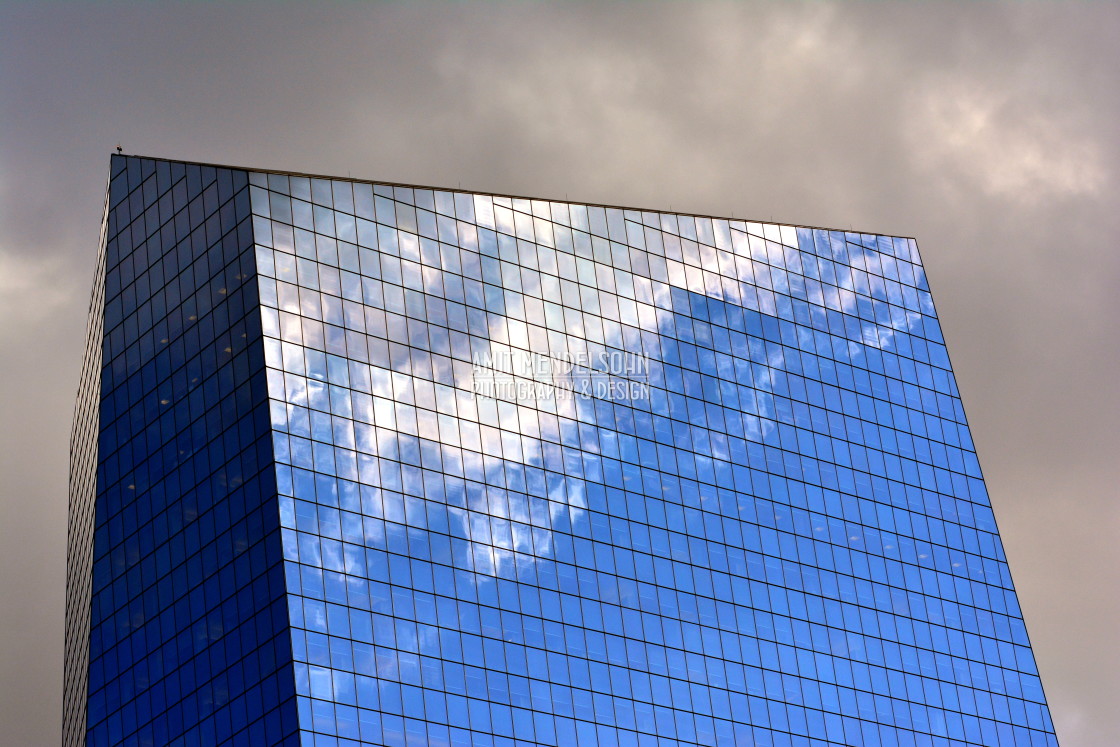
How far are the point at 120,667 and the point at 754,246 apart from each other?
180 feet

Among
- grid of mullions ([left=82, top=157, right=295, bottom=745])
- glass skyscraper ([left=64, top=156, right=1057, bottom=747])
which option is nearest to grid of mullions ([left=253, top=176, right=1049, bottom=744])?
glass skyscraper ([left=64, top=156, right=1057, bottom=747])

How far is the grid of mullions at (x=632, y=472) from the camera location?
96.7 metres

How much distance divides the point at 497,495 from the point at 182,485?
19266 millimetres

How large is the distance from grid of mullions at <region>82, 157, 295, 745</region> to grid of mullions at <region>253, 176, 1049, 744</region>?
2804mm

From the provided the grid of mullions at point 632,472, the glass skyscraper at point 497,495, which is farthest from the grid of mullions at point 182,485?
the grid of mullions at point 632,472

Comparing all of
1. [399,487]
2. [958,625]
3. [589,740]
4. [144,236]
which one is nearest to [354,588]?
[399,487]

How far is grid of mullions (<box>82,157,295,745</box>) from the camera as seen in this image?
94.3 m

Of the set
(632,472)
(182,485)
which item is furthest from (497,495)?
(182,485)

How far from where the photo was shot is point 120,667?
103 m

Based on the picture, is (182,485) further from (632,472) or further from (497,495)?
(632,472)

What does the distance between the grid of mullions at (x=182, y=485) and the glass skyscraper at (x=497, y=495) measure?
25 cm

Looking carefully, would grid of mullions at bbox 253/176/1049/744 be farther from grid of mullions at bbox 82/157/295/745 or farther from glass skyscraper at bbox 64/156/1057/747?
grid of mullions at bbox 82/157/295/745

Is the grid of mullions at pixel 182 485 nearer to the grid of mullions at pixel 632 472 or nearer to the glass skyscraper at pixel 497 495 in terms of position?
the glass skyscraper at pixel 497 495

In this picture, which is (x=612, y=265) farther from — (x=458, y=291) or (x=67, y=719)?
(x=67, y=719)
